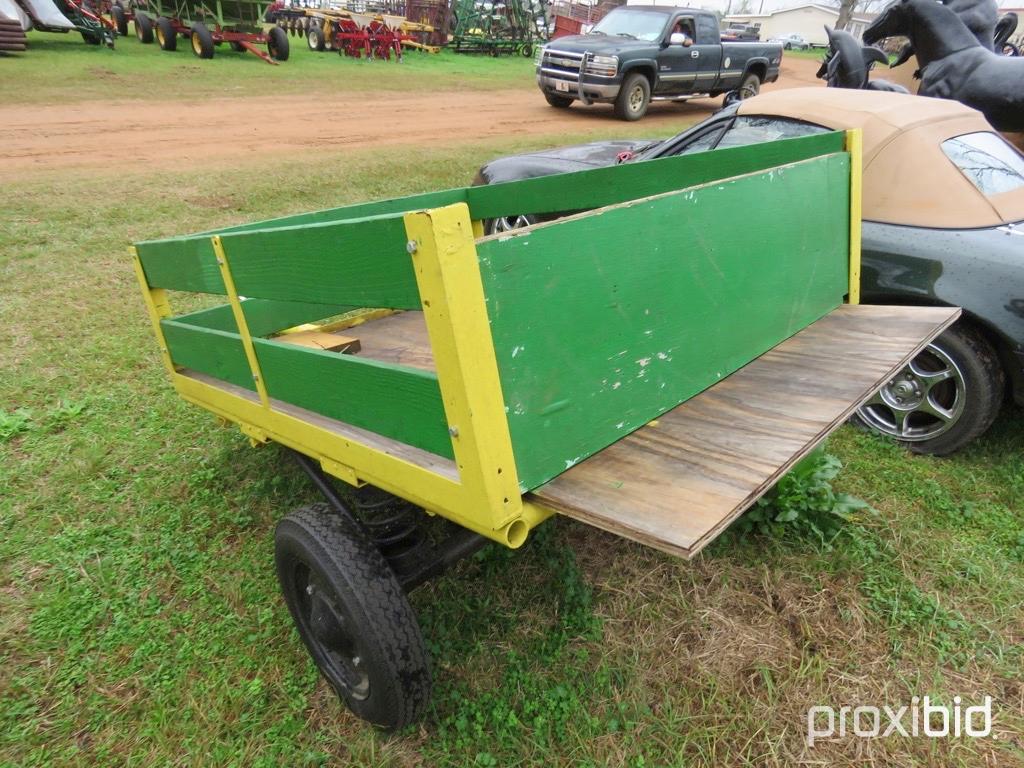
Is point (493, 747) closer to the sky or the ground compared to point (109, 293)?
closer to the ground

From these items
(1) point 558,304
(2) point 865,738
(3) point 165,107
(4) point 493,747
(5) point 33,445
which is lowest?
(2) point 865,738

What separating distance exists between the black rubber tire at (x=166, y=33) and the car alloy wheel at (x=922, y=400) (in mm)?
19789

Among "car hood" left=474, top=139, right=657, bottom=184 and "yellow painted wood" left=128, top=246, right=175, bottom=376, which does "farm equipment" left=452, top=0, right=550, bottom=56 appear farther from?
"yellow painted wood" left=128, top=246, right=175, bottom=376

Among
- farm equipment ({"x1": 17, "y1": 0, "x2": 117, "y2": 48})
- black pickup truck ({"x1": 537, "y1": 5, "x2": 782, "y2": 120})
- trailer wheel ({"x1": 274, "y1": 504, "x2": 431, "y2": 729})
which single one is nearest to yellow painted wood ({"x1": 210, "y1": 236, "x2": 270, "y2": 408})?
trailer wheel ({"x1": 274, "y1": 504, "x2": 431, "y2": 729})

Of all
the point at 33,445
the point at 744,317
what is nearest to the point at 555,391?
the point at 744,317

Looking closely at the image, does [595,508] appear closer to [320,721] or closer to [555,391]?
[555,391]

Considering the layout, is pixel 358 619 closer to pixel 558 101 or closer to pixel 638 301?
pixel 638 301

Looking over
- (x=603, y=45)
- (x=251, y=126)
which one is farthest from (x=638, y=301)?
(x=603, y=45)

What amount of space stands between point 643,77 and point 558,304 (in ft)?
41.1

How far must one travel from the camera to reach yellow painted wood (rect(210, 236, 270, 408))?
200 cm

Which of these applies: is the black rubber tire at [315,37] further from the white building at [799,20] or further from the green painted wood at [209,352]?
the white building at [799,20]

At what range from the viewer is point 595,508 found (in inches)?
55.2

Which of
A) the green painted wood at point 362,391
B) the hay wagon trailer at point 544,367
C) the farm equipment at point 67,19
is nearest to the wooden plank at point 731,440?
the hay wagon trailer at point 544,367

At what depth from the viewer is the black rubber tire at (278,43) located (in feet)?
57.0
